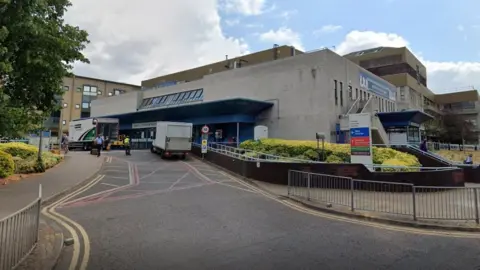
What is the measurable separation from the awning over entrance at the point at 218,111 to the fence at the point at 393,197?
66.1 feet

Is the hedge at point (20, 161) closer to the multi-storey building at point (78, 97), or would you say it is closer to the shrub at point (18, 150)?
the shrub at point (18, 150)

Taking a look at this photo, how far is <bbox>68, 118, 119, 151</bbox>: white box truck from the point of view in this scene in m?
36.9

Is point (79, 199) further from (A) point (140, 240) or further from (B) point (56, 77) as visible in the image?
(A) point (140, 240)

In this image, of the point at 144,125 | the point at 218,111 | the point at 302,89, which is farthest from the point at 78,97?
the point at 302,89

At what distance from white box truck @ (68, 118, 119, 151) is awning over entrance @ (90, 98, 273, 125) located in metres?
6.34

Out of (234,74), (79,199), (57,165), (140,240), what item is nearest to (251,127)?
(234,74)

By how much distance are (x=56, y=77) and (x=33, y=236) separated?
6580 mm

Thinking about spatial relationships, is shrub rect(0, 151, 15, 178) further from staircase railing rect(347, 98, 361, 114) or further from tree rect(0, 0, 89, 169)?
staircase railing rect(347, 98, 361, 114)

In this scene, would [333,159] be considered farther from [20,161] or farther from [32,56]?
[20,161]

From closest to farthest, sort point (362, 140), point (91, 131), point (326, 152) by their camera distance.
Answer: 1. point (362, 140)
2. point (326, 152)
3. point (91, 131)

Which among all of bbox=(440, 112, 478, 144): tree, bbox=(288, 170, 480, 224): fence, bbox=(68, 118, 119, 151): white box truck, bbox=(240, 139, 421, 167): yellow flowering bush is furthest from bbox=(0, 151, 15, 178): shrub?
bbox=(440, 112, 478, 144): tree

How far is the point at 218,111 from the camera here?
36438 millimetres

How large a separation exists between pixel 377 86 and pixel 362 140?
31.0 metres

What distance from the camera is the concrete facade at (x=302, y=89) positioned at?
3144 centimetres
